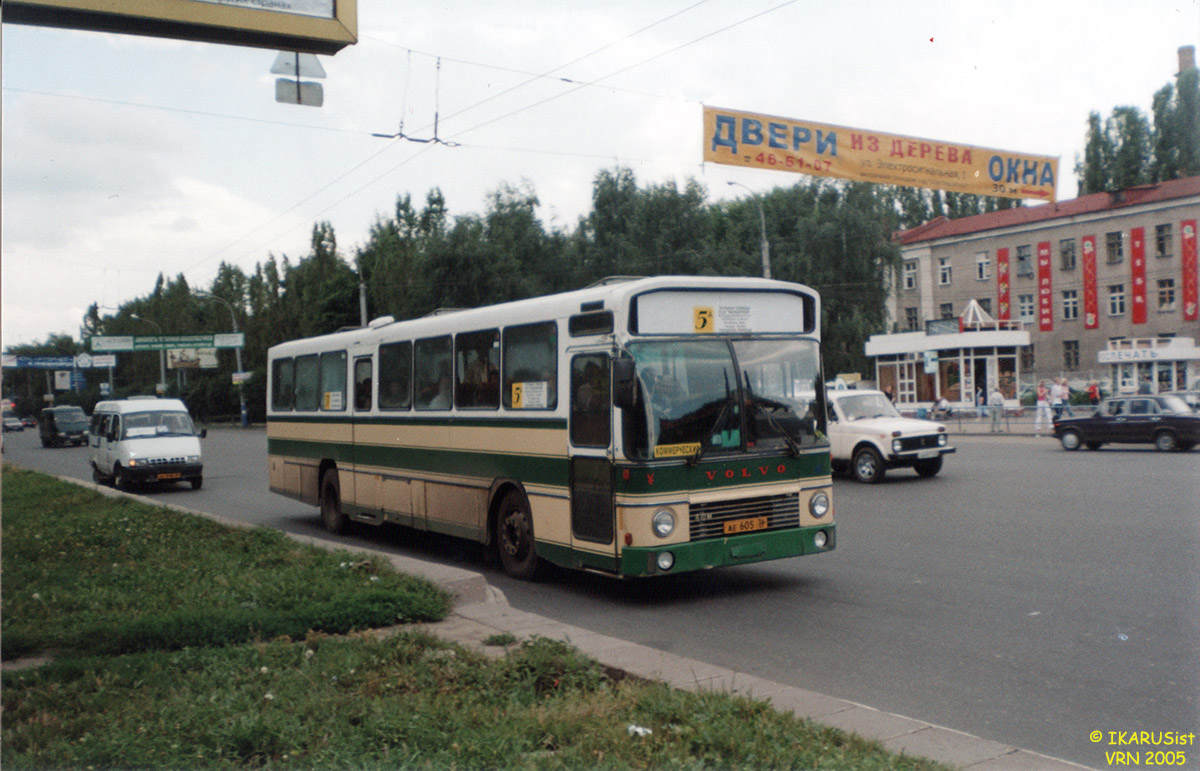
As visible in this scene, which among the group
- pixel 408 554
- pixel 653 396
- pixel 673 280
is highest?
pixel 673 280

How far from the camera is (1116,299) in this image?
58.6 meters

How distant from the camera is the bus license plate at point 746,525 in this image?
29.2 ft

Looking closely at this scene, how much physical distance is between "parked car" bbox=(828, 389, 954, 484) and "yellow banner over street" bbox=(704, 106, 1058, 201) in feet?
15.5

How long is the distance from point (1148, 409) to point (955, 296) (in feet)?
145

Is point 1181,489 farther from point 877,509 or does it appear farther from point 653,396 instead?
point 653,396

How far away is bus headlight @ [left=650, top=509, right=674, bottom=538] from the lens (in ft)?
27.8

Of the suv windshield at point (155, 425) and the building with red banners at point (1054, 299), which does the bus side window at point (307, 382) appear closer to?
the suv windshield at point (155, 425)

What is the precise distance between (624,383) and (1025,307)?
6169 cm

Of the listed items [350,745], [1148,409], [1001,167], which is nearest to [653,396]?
[350,745]

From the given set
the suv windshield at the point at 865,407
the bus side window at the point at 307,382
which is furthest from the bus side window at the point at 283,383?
the suv windshield at the point at 865,407

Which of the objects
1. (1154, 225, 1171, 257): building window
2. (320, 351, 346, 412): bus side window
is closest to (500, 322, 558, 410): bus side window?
(320, 351, 346, 412): bus side window

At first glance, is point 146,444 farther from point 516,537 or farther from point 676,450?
point 676,450

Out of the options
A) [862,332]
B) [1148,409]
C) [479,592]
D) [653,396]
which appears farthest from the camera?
[862,332]

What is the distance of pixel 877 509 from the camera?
15.2m
